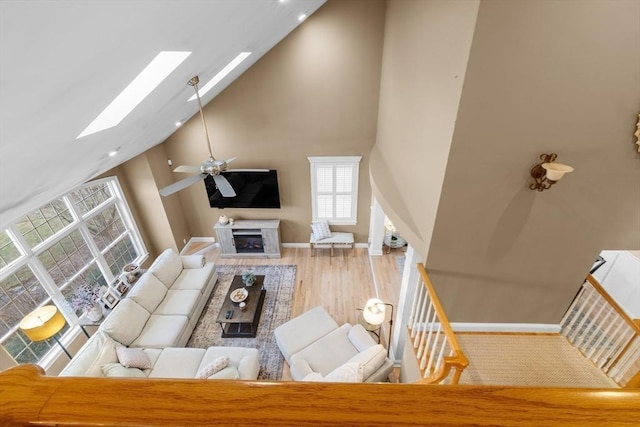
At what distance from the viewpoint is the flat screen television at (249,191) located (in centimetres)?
640

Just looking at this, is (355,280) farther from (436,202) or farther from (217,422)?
(217,422)

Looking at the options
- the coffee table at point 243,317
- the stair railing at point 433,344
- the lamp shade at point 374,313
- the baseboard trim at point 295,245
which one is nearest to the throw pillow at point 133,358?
the coffee table at point 243,317

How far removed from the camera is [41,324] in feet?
12.3

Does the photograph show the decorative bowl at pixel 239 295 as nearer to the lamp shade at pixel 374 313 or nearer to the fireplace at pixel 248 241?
the fireplace at pixel 248 241

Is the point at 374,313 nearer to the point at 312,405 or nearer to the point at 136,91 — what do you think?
the point at 312,405

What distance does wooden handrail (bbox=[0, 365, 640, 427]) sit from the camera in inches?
19.2

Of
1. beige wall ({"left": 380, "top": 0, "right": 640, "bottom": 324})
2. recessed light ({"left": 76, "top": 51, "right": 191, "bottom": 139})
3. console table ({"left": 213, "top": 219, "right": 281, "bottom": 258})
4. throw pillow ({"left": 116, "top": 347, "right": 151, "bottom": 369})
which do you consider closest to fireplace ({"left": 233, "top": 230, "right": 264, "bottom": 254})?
console table ({"left": 213, "top": 219, "right": 281, "bottom": 258})

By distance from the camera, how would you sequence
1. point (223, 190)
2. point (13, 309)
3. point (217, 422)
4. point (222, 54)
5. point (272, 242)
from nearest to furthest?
1. point (217, 422)
2. point (222, 54)
3. point (223, 190)
4. point (13, 309)
5. point (272, 242)

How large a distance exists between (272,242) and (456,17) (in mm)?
5604

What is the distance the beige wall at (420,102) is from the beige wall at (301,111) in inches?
31.2

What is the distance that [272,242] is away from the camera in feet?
22.7

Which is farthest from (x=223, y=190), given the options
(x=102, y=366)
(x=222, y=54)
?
(x=102, y=366)

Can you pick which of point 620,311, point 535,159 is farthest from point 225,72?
point 620,311

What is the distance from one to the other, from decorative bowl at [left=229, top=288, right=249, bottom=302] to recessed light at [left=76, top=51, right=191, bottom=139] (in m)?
3.23
